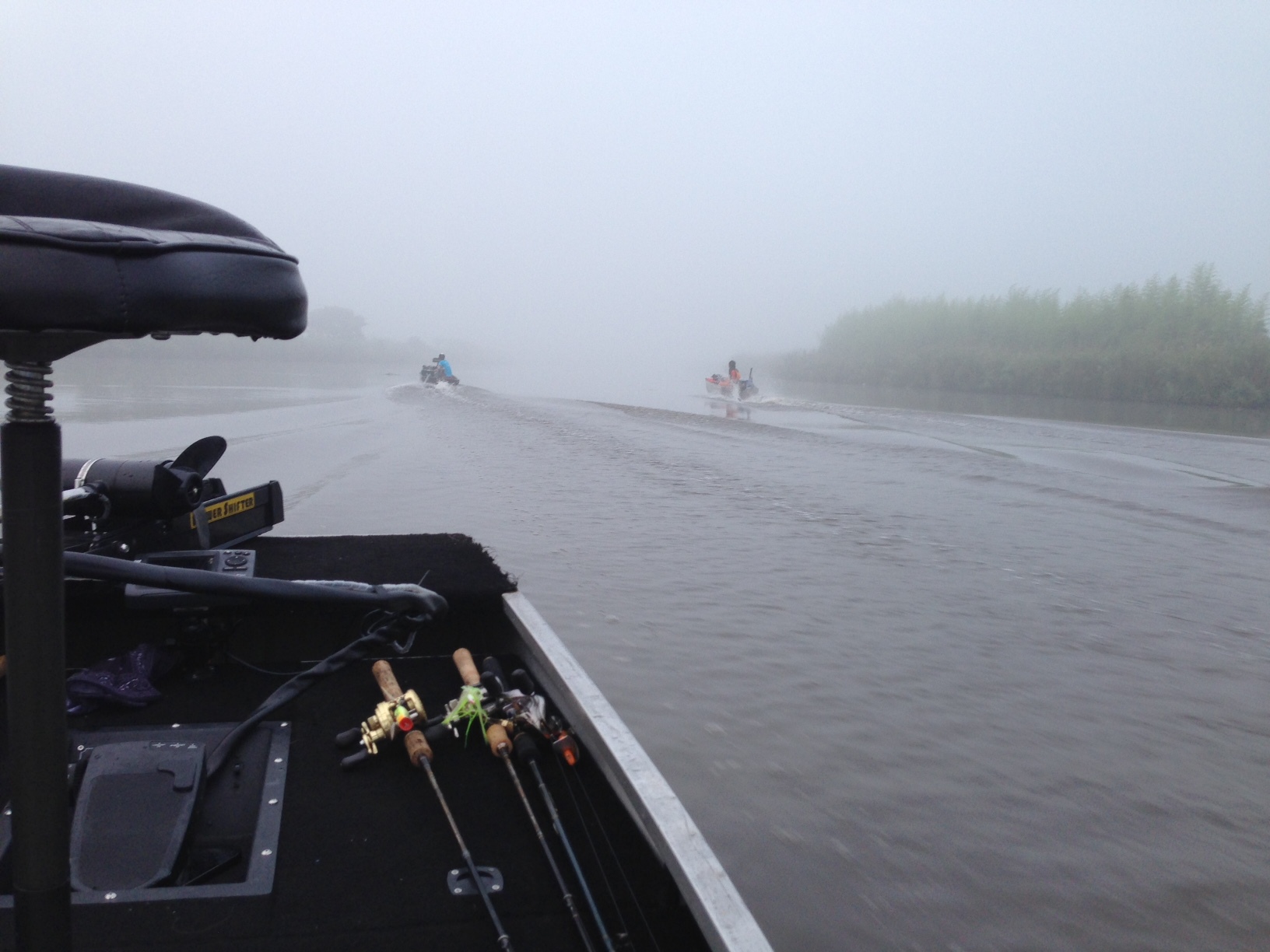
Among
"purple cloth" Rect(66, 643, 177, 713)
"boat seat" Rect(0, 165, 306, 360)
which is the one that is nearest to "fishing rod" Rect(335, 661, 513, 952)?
"purple cloth" Rect(66, 643, 177, 713)

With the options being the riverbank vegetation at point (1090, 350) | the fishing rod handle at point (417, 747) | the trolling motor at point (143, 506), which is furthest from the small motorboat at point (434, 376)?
the fishing rod handle at point (417, 747)

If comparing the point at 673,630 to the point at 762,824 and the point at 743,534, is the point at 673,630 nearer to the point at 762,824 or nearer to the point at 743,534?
the point at 762,824

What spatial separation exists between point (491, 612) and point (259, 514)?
1.38m

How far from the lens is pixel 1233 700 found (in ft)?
15.4

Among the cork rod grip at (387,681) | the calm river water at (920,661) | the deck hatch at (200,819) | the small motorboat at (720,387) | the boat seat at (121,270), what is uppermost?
the boat seat at (121,270)

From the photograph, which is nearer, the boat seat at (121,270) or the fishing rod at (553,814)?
the boat seat at (121,270)

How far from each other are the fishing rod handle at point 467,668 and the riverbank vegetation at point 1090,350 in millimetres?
29244

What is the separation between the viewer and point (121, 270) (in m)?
0.85

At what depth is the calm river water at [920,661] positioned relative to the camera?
318 centimetres

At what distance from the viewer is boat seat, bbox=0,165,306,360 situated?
808 millimetres

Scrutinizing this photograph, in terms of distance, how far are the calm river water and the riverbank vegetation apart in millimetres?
17711

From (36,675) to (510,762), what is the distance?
1.79m

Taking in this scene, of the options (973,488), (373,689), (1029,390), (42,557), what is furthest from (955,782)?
(1029,390)

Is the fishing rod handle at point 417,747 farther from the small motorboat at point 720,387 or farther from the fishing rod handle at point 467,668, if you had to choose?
the small motorboat at point 720,387
